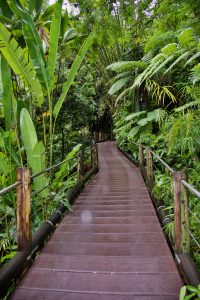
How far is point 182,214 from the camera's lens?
100 inches

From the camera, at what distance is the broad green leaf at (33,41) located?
3.46m

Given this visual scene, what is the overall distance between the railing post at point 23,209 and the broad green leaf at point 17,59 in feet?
4.95

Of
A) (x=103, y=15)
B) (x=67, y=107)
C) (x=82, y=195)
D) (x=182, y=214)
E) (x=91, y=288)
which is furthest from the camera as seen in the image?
(x=67, y=107)

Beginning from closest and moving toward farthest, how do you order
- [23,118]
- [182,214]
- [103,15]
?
1. [182,214]
2. [23,118]
3. [103,15]

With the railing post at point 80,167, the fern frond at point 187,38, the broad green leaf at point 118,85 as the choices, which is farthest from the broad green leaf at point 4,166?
the broad green leaf at point 118,85

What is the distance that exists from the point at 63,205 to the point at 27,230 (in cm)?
151

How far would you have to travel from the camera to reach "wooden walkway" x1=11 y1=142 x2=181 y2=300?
2.06 metres

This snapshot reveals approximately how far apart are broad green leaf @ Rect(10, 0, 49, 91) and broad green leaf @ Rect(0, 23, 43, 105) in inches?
3.5

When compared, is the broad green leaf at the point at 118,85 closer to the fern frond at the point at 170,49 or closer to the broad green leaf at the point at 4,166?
the fern frond at the point at 170,49

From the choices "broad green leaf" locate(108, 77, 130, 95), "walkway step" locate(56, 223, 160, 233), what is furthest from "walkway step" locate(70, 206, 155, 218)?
"broad green leaf" locate(108, 77, 130, 95)

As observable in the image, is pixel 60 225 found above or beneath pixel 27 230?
beneath

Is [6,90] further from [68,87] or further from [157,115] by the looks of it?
[157,115]

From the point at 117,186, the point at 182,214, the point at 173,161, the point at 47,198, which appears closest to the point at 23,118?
the point at 47,198

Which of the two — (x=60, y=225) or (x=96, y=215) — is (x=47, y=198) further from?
(x=96, y=215)
